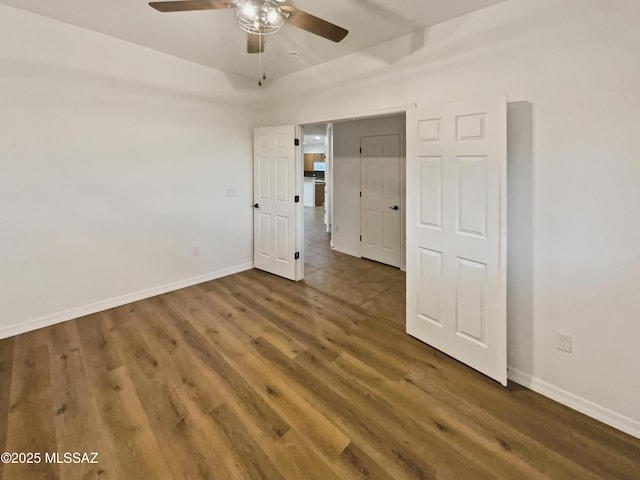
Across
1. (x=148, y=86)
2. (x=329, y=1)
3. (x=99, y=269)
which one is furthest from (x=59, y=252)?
(x=329, y=1)

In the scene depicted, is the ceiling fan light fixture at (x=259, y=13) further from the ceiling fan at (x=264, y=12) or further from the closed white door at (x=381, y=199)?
the closed white door at (x=381, y=199)

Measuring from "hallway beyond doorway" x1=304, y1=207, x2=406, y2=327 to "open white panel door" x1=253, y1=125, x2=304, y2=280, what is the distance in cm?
47

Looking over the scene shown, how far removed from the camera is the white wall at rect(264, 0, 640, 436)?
178 centimetres

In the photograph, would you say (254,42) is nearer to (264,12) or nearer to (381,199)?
(264,12)

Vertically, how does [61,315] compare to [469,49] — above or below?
below

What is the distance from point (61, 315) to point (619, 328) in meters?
4.56

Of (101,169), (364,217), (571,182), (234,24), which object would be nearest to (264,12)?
(234,24)

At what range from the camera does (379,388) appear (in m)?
2.13

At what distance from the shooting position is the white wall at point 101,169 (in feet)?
8.97

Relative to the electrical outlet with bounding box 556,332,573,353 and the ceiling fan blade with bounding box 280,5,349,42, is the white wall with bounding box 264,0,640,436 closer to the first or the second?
the electrical outlet with bounding box 556,332,573,353

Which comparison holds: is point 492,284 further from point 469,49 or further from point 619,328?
point 469,49

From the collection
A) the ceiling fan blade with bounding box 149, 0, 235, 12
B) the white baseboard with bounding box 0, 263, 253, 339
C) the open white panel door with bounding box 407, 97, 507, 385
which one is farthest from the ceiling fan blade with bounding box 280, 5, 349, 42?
the white baseboard with bounding box 0, 263, 253, 339

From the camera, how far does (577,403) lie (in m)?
1.98

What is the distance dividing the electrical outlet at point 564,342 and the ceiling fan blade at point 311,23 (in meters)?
2.46
